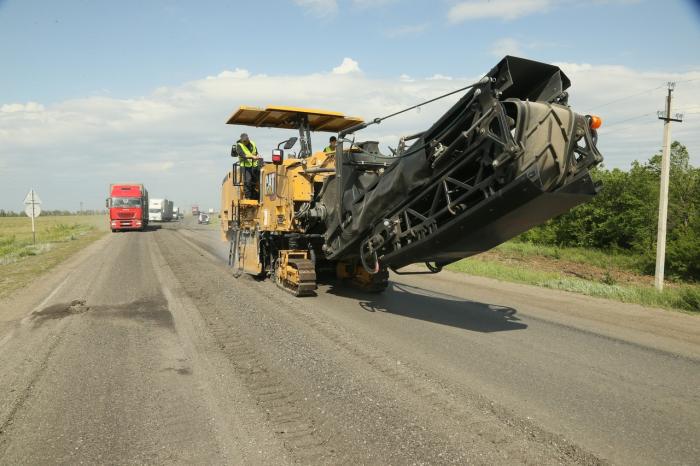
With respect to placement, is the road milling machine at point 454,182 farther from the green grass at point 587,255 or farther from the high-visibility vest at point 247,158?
the green grass at point 587,255

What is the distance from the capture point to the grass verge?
9266 millimetres

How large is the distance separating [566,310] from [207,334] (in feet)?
19.2

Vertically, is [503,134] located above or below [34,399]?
above

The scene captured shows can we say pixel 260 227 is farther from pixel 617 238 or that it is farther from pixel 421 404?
pixel 617 238

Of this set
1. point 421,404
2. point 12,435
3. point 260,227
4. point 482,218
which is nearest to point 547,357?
point 482,218

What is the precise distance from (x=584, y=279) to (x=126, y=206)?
101ft

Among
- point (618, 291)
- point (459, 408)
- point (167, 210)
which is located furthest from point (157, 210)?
point (459, 408)

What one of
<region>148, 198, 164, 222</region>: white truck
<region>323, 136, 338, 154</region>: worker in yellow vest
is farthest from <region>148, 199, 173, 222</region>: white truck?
<region>323, 136, 338, 154</region>: worker in yellow vest

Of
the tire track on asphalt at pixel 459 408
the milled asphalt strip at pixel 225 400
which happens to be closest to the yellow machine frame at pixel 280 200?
the milled asphalt strip at pixel 225 400

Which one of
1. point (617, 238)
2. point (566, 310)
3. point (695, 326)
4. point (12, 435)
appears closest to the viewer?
point (12, 435)

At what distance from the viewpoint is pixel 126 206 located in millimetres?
35250

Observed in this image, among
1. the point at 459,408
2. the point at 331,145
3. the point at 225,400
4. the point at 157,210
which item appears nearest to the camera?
the point at 459,408

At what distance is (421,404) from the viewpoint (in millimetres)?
4348

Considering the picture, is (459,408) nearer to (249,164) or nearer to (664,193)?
(249,164)
